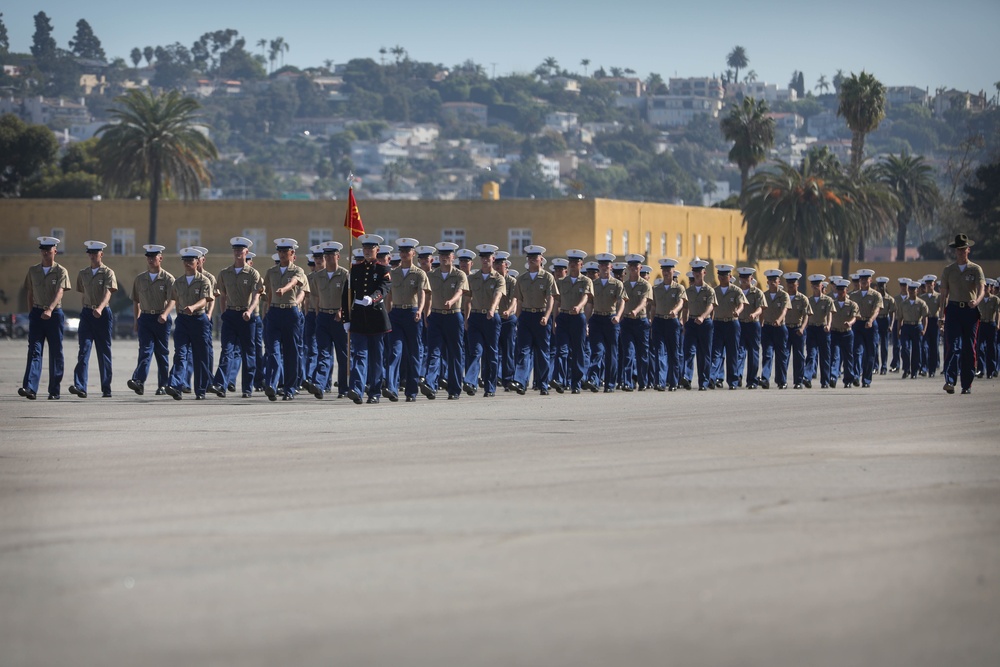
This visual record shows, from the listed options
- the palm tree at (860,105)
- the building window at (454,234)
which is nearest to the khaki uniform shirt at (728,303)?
the building window at (454,234)

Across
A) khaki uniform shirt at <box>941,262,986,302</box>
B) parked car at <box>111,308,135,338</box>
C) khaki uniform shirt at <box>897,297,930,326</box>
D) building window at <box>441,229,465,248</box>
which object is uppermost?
building window at <box>441,229,465,248</box>

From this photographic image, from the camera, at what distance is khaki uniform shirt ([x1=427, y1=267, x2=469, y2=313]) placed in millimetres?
20812

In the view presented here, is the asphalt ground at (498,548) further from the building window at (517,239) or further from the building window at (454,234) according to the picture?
the building window at (454,234)

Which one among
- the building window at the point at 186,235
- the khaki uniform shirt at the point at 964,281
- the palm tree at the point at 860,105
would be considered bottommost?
the khaki uniform shirt at the point at 964,281

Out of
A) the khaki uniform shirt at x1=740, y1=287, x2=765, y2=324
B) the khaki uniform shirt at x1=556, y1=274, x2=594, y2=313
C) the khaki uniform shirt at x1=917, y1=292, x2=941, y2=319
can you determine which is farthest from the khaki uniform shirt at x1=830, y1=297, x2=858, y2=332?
the khaki uniform shirt at x1=556, y1=274, x2=594, y2=313

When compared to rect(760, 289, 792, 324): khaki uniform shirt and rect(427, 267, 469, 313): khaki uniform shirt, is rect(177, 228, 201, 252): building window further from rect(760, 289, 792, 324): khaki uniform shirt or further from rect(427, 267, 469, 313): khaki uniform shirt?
rect(427, 267, 469, 313): khaki uniform shirt

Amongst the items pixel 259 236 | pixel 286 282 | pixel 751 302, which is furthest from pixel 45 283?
pixel 259 236

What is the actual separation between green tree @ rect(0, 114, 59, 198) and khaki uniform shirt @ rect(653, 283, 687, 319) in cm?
8058

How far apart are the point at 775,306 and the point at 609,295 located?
4.55 metres

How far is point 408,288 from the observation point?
1994 cm

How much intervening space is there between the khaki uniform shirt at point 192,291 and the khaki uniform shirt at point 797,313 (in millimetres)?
11156

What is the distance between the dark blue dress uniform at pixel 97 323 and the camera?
20.5 metres

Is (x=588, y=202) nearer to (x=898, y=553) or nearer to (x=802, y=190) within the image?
(x=802, y=190)

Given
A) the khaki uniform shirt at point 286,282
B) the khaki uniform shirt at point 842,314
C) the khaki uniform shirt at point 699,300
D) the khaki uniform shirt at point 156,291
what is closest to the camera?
the khaki uniform shirt at point 286,282
